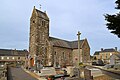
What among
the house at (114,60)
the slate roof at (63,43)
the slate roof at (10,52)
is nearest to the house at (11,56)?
the slate roof at (10,52)

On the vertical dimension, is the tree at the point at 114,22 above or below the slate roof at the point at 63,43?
below

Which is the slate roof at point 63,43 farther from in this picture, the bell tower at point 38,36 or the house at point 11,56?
the house at point 11,56

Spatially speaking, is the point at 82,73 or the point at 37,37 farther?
the point at 37,37

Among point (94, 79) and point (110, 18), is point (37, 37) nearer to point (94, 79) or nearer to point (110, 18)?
point (94, 79)

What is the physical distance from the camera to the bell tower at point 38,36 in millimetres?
60756

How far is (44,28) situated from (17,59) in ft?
139

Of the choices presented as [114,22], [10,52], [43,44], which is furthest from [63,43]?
[114,22]

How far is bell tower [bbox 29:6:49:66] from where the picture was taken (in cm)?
6076

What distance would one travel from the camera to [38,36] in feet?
202

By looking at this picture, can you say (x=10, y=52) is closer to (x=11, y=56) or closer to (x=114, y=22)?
(x=11, y=56)

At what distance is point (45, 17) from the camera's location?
66000 mm

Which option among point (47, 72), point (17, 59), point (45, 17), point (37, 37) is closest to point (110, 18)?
point (47, 72)

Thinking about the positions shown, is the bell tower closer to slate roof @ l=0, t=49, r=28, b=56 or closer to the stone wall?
the stone wall

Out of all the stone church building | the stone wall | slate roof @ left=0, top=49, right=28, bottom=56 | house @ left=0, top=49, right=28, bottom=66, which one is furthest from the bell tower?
slate roof @ left=0, top=49, right=28, bottom=56
